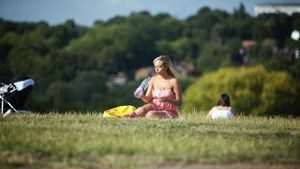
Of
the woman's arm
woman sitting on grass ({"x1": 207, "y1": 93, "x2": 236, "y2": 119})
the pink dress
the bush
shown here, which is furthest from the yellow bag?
the bush

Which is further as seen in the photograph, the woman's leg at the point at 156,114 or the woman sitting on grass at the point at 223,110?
the woman sitting on grass at the point at 223,110

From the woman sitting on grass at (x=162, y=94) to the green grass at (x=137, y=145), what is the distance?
2.70 meters

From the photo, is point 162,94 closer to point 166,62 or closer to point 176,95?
point 176,95

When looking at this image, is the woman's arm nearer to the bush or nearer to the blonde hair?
the blonde hair

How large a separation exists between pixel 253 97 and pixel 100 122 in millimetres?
95087

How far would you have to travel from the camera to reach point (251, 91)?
111m

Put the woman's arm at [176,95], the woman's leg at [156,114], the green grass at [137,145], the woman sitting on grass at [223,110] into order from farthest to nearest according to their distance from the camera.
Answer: the woman sitting on grass at [223,110], the woman's arm at [176,95], the woman's leg at [156,114], the green grass at [137,145]

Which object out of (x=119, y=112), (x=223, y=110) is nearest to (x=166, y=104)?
(x=119, y=112)

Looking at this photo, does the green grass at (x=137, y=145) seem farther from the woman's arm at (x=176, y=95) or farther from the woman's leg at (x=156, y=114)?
the woman's arm at (x=176, y=95)

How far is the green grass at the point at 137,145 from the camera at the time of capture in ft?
36.2

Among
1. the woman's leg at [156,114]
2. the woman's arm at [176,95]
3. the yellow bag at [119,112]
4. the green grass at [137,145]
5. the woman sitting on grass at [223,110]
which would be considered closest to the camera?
the green grass at [137,145]

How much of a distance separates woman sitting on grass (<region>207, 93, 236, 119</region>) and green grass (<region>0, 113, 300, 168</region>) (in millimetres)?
4905

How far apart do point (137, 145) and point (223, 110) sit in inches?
348

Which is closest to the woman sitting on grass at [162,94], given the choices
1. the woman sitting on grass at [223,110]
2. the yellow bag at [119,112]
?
the yellow bag at [119,112]
